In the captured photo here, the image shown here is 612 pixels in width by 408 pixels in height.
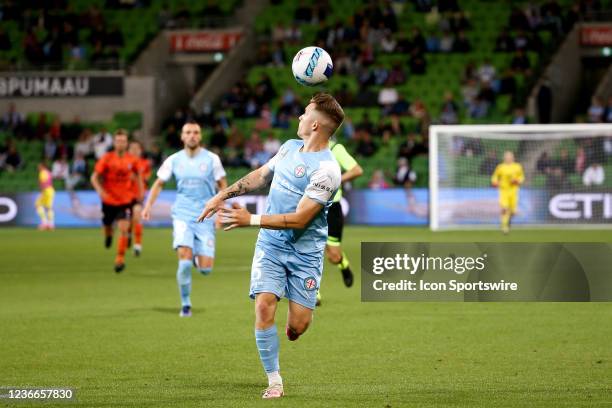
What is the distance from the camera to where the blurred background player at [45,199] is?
31280mm

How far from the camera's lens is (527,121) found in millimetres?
33406

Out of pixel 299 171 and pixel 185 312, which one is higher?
pixel 299 171

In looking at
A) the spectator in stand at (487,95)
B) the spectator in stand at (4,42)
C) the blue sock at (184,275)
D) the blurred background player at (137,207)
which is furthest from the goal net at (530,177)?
the spectator in stand at (4,42)

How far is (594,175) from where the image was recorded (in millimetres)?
29250

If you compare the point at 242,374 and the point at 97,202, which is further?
the point at 97,202

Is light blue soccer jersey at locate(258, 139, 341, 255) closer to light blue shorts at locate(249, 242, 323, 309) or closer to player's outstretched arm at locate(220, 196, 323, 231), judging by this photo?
light blue shorts at locate(249, 242, 323, 309)

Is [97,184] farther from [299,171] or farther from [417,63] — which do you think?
[417,63]

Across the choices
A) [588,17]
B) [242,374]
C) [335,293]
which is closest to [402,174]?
[588,17]

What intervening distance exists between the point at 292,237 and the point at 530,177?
74.9 ft

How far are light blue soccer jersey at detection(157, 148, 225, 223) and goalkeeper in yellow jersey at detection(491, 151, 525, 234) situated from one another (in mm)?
15119

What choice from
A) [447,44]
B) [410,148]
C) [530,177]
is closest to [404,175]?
[410,148]

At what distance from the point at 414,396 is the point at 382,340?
3.17 meters

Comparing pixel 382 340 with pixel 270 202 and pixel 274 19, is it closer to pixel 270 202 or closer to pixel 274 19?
pixel 270 202

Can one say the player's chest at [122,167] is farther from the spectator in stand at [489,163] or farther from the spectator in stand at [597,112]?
the spectator in stand at [597,112]
